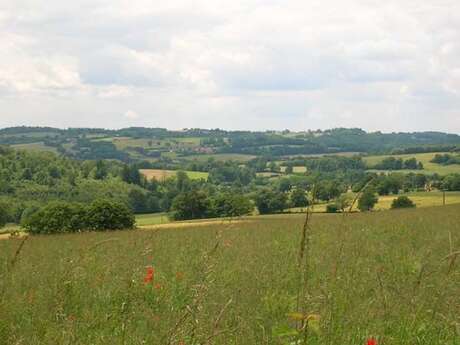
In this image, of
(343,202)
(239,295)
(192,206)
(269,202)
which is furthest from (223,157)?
(343,202)

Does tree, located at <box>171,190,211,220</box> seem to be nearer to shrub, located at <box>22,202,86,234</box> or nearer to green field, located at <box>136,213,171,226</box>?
green field, located at <box>136,213,171,226</box>

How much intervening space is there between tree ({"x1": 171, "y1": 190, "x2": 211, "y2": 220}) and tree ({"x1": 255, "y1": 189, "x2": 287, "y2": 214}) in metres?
5.88

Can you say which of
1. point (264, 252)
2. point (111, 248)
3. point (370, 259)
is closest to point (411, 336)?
point (370, 259)

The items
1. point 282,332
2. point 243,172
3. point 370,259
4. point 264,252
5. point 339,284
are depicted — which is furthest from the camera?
point 243,172

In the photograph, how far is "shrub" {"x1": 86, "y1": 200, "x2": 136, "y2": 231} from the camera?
36594mm

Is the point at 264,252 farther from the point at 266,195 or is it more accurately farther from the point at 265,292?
the point at 266,195

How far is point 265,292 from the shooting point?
7.55m

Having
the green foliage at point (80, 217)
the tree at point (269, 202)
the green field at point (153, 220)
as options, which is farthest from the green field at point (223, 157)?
the green foliage at point (80, 217)

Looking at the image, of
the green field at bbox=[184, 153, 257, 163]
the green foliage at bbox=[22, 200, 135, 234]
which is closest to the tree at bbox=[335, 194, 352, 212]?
the green foliage at bbox=[22, 200, 135, 234]

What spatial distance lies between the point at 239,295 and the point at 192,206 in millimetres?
53592

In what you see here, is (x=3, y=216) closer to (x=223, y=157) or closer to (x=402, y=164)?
(x=402, y=164)

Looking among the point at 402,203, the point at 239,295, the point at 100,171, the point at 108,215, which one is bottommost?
the point at 100,171

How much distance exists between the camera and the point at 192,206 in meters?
60.4

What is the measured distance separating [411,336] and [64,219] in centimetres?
3630
